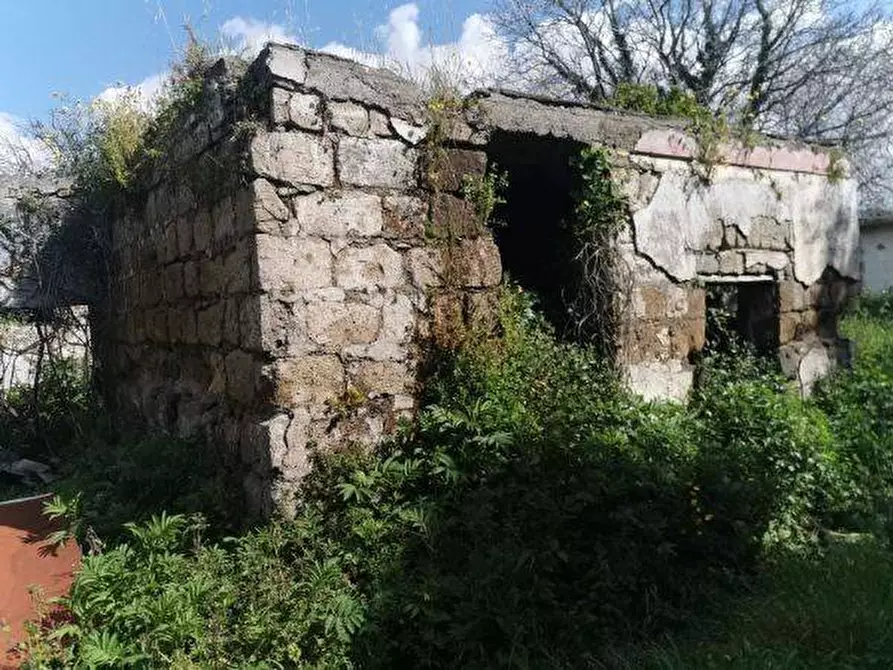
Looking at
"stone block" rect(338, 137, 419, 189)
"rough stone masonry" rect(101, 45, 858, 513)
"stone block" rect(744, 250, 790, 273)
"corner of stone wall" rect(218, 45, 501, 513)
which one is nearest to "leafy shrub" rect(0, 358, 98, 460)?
"rough stone masonry" rect(101, 45, 858, 513)

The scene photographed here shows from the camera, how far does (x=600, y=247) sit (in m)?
4.25

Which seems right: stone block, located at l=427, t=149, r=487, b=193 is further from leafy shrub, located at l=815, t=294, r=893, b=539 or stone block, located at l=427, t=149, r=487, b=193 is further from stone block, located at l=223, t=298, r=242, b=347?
leafy shrub, located at l=815, t=294, r=893, b=539

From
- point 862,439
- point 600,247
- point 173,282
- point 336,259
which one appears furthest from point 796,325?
point 173,282

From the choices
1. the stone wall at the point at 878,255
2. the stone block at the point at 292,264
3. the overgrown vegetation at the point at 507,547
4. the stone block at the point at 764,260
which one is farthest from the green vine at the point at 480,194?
the stone wall at the point at 878,255

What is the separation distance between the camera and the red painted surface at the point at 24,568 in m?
2.64

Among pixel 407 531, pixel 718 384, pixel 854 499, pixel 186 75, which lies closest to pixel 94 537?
pixel 407 531

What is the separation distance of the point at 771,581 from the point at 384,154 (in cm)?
269

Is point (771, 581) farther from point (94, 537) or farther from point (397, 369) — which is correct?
point (94, 537)

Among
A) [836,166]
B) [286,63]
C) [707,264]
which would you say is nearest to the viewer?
[286,63]

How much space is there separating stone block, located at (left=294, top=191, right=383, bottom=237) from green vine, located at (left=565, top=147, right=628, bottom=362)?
53.7 inches

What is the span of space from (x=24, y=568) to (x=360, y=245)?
2.03 metres

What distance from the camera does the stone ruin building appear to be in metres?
3.22

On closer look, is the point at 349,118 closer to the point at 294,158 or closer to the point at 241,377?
the point at 294,158

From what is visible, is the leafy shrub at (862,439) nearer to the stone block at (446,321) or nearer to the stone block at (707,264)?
the stone block at (707,264)
